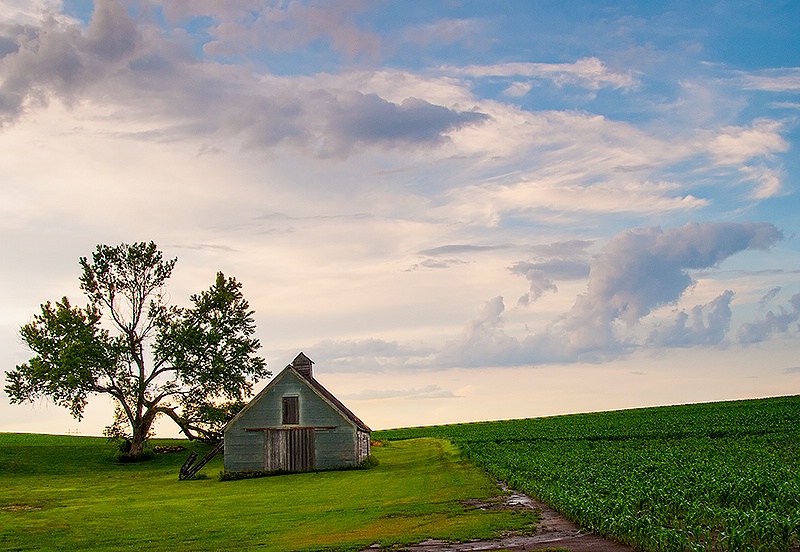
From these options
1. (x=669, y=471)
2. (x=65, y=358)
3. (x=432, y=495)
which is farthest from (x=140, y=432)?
(x=669, y=471)

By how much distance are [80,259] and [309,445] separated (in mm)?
26726

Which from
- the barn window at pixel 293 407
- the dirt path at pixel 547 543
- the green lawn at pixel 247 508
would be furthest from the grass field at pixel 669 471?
the barn window at pixel 293 407

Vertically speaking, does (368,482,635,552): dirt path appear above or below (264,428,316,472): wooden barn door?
below

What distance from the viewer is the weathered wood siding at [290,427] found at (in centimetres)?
5266

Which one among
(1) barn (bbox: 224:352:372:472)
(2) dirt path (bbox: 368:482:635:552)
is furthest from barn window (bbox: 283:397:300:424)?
(2) dirt path (bbox: 368:482:635:552)

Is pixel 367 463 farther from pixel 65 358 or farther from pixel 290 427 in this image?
pixel 65 358

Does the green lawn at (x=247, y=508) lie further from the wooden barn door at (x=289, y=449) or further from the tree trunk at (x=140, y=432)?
the tree trunk at (x=140, y=432)

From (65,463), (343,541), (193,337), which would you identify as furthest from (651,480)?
(65,463)

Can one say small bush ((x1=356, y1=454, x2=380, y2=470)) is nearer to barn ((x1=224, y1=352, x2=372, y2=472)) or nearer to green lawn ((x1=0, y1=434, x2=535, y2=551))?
barn ((x1=224, y1=352, x2=372, y2=472))

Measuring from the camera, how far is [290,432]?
52844mm

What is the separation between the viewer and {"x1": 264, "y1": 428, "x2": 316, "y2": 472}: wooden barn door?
172ft

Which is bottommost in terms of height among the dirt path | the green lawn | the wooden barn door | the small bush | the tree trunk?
the dirt path

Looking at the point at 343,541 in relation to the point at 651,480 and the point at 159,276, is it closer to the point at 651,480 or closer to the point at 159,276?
the point at 651,480

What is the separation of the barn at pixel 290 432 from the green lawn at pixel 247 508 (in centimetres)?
243
